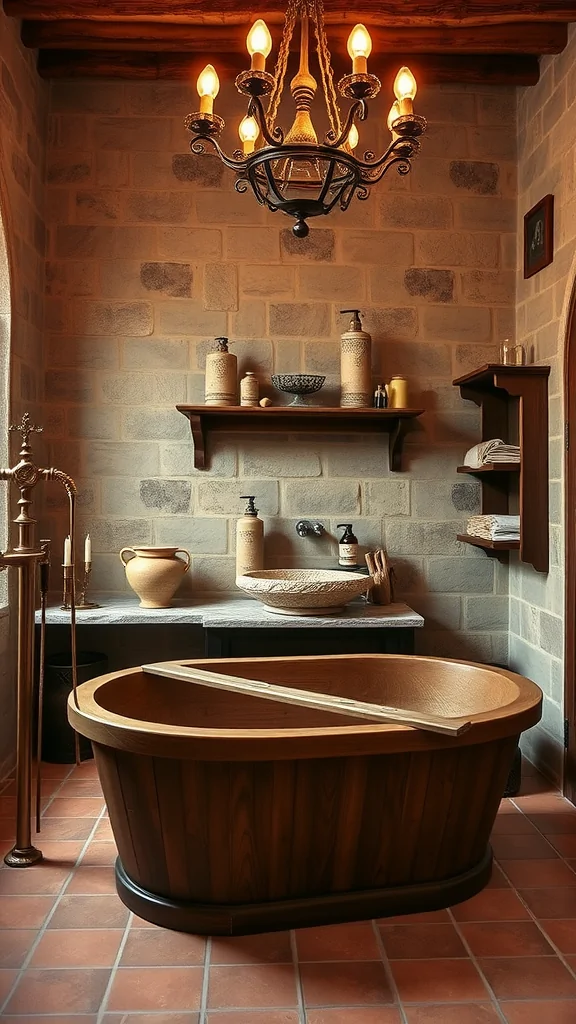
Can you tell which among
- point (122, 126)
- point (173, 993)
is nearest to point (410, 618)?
point (173, 993)

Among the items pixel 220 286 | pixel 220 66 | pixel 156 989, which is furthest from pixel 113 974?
pixel 220 66

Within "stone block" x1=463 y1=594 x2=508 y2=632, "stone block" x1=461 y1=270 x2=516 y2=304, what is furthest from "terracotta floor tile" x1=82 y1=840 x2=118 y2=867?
"stone block" x1=461 y1=270 x2=516 y2=304

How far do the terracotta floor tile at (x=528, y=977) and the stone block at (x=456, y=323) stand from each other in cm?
280

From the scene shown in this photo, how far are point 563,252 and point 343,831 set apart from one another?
2437mm

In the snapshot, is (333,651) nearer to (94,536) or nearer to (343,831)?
(94,536)

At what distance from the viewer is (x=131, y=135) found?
13.3 feet

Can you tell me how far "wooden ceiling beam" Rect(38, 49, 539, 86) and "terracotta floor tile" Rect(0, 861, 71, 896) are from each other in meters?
3.40

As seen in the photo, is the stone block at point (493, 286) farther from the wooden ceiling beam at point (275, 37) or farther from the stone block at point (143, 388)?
the stone block at point (143, 388)

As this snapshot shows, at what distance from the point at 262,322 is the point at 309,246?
0.43 metres

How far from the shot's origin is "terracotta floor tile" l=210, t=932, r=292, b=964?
2105 mm

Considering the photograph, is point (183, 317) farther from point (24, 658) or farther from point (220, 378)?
point (24, 658)

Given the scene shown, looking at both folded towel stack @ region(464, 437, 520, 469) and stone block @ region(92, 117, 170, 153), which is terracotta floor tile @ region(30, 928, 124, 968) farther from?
stone block @ region(92, 117, 170, 153)

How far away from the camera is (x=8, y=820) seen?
3.03 m

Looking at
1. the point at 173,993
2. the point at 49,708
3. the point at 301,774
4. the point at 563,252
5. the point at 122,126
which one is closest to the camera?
the point at 173,993
